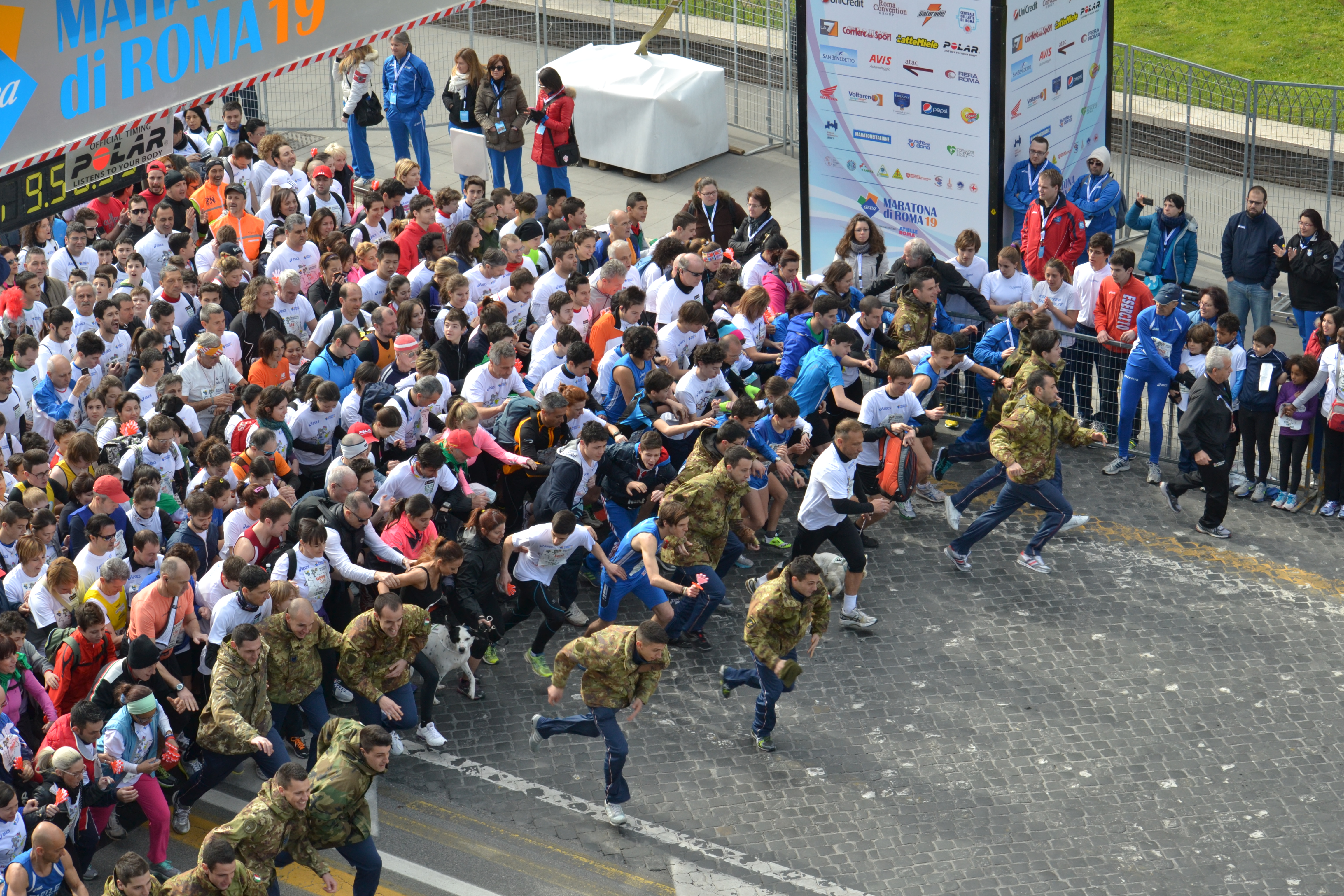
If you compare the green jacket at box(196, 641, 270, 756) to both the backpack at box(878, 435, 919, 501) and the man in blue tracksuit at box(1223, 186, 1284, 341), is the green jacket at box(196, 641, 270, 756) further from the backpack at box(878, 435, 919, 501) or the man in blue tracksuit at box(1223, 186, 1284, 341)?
the man in blue tracksuit at box(1223, 186, 1284, 341)

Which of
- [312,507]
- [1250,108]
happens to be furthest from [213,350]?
[1250,108]

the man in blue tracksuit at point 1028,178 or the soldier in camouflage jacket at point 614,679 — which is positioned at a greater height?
the man in blue tracksuit at point 1028,178

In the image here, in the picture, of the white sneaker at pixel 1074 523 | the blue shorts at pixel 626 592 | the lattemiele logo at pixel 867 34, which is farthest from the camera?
the lattemiele logo at pixel 867 34

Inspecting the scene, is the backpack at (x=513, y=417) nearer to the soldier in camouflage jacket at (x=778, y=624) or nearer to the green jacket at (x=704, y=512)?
the green jacket at (x=704, y=512)

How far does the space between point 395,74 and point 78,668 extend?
10708 millimetres

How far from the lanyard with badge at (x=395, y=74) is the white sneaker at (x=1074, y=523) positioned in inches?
385

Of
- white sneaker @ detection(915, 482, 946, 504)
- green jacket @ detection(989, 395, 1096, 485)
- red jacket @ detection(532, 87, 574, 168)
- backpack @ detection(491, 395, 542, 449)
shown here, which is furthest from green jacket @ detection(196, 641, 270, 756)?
red jacket @ detection(532, 87, 574, 168)

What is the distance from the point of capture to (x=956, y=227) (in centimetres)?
1527

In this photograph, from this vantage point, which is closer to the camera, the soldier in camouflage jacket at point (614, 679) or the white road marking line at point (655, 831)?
the white road marking line at point (655, 831)

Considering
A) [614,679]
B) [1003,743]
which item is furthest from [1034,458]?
[614,679]

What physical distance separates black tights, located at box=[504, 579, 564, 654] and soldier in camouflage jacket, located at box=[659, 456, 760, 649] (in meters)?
0.81

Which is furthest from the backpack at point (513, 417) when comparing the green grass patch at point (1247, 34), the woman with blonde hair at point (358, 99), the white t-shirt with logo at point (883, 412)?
the green grass patch at point (1247, 34)

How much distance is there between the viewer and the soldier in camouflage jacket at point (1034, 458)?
11.5 metres

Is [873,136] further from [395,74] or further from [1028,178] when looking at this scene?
[395,74]
